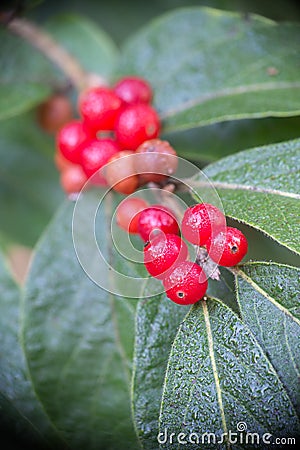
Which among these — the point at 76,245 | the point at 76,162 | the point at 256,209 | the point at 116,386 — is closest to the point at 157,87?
the point at 76,162

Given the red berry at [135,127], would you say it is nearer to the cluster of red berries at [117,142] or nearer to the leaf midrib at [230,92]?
the cluster of red berries at [117,142]

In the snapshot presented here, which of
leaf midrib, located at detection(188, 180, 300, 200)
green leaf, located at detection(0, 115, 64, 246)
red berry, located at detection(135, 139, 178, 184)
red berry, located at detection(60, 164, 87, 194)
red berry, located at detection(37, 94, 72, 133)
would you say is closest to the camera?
leaf midrib, located at detection(188, 180, 300, 200)

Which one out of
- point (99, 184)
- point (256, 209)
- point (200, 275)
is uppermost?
point (99, 184)

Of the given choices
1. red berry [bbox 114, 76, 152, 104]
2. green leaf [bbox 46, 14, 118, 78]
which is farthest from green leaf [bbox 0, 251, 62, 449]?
green leaf [bbox 46, 14, 118, 78]

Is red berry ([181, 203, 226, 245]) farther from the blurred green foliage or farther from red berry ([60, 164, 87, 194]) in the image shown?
the blurred green foliage

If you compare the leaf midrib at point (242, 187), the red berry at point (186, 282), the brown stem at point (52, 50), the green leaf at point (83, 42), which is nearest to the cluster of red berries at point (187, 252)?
the red berry at point (186, 282)

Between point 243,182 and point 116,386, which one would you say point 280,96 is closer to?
point 243,182
